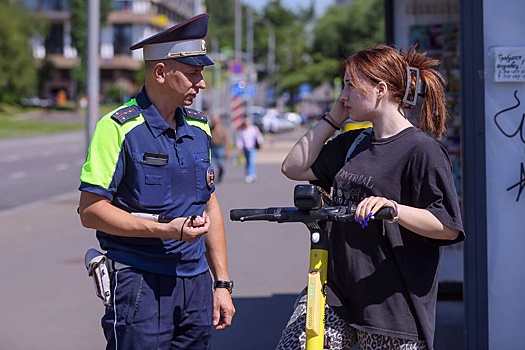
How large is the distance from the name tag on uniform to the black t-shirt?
A: 67 centimetres

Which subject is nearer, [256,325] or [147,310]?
[147,310]

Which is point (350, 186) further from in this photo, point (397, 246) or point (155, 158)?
A: point (155, 158)

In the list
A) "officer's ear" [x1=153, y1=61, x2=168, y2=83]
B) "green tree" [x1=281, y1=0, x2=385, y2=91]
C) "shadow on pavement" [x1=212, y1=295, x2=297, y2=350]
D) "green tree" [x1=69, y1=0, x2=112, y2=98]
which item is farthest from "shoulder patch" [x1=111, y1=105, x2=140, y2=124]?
"green tree" [x1=69, y1=0, x2=112, y2=98]

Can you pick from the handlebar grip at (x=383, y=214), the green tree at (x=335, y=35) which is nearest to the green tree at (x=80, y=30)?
the green tree at (x=335, y=35)

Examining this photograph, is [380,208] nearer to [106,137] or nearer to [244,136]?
[106,137]

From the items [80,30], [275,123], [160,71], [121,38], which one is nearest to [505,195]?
[160,71]

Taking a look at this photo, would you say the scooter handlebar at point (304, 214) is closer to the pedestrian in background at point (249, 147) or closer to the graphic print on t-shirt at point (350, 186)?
the graphic print on t-shirt at point (350, 186)

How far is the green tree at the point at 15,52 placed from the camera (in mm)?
73831

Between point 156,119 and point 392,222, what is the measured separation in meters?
0.93

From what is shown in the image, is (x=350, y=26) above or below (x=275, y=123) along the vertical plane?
above

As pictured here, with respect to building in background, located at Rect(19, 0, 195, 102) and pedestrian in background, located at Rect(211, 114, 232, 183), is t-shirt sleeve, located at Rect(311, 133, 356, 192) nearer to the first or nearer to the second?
pedestrian in background, located at Rect(211, 114, 232, 183)

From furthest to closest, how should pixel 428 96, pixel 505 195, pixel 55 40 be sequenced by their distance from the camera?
pixel 55 40 < pixel 505 195 < pixel 428 96

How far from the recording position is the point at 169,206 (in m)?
3.52

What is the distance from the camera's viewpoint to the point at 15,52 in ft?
245
